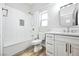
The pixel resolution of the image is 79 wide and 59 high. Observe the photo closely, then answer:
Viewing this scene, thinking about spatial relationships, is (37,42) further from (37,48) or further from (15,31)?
(15,31)

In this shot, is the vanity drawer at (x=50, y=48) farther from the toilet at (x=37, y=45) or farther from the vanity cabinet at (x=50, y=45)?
the toilet at (x=37, y=45)

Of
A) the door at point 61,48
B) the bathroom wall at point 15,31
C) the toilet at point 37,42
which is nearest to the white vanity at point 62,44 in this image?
the door at point 61,48

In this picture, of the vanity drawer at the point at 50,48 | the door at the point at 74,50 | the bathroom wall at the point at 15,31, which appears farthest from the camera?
the vanity drawer at the point at 50,48

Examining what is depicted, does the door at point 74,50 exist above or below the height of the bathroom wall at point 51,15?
below

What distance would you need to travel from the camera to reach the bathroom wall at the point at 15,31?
3.80ft

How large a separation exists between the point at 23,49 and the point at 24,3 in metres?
0.92

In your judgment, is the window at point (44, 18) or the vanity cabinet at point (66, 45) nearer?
the vanity cabinet at point (66, 45)

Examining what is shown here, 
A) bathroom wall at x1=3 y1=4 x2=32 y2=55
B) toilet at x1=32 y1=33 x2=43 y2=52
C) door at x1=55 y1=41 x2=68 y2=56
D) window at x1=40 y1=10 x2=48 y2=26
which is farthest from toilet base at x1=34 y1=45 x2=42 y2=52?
window at x1=40 y1=10 x2=48 y2=26

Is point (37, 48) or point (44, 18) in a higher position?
point (44, 18)

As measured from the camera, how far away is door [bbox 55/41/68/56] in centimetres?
105

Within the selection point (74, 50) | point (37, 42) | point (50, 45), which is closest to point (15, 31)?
point (37, 42)

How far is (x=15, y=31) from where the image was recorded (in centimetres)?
121

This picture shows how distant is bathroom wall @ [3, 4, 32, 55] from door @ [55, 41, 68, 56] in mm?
545

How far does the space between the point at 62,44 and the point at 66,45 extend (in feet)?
0.24
